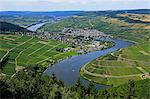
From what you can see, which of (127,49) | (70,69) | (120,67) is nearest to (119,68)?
(120,67)

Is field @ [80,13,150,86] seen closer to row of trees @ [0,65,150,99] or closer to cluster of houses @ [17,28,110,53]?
row of trees @ [0,65,150,99]

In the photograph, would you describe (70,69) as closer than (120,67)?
Yes

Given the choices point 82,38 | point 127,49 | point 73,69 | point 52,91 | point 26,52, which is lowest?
point 82,38

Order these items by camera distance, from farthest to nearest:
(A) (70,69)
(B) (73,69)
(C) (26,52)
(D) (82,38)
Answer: (D) (82,38), (C) (26,52), (B) (73,69), (A) (70,69)

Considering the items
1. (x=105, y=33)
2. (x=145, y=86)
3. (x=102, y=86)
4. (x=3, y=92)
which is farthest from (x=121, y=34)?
(x=3, y=92)

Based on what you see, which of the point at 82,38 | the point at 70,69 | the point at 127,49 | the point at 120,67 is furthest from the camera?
the point at 82,38

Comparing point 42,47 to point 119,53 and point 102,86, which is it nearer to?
point 119,53

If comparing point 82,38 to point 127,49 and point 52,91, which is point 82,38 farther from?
point 52,91

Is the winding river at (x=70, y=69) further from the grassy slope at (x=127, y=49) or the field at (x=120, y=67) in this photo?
the grassy slope at (x=127, y=49)
